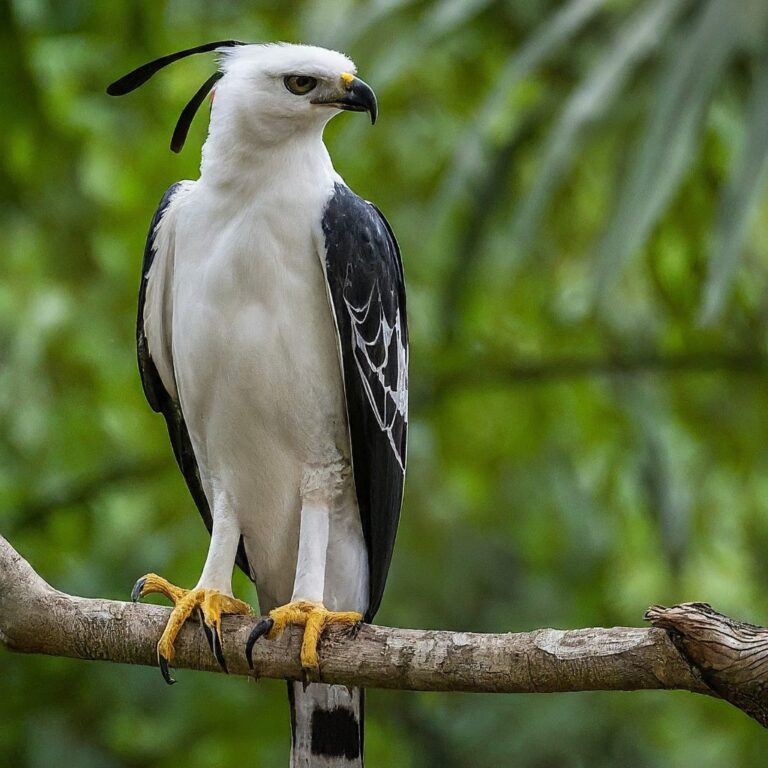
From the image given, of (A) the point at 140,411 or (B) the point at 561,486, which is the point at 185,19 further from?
(B) the point at 561,486

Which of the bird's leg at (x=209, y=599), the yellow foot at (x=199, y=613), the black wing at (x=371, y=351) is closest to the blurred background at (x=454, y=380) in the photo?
the black wing at (x=371, y=351)

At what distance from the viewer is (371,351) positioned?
3.73 m

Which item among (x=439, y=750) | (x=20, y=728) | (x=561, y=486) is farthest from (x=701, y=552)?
(x=20, y=728)

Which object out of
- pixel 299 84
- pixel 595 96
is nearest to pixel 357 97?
pixel 299 84

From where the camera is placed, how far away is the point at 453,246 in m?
6.61

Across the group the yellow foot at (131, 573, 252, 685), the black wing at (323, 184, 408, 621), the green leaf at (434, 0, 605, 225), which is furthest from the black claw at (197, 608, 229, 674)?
the green leaf at (434, 0, 605, 225)

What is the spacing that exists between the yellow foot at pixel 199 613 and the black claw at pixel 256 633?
Answer: 10 cm

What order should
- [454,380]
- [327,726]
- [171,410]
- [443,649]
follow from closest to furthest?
[443,649]
[327,726]
[171,410]
[454,380]

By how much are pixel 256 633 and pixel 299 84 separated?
157cm

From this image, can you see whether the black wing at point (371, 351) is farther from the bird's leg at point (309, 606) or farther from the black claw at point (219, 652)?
the black claw at point (219, 652)

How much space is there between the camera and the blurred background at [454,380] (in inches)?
236

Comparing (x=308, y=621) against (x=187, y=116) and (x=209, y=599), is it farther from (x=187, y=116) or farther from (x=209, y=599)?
(x=187, y=116)

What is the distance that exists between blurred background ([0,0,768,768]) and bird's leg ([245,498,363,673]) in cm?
219

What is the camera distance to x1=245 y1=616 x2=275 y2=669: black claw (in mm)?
3387
